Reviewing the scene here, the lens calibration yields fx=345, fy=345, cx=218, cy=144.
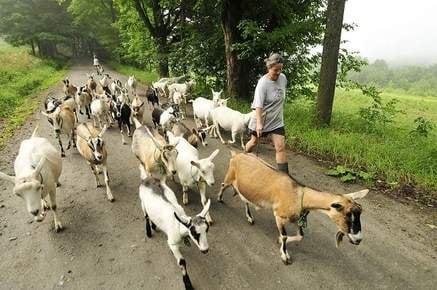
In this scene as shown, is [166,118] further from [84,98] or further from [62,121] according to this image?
[84,98]

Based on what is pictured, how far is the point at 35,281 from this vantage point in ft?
15.9

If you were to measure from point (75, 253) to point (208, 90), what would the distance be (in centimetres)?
1242

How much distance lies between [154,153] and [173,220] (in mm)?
2465

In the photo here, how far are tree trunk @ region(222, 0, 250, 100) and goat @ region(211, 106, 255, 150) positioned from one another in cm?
324

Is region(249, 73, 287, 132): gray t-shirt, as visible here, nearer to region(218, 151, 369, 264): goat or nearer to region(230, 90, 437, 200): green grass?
region(218, 151, 369, 264): goat

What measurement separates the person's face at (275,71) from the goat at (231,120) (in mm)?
3435

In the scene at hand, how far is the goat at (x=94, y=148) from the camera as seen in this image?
6973 mm

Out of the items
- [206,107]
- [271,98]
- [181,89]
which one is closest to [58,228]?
[271,98]

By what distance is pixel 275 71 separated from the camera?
6047mm

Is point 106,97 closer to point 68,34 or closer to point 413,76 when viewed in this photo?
point 68,34

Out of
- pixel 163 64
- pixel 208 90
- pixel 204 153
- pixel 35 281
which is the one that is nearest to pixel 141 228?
pixel 35 281

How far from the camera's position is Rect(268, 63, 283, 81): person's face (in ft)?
19.6

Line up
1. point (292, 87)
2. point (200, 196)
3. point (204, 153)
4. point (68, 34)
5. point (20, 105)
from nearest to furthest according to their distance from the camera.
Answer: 1. point (200, 196)
2. point (204, 153)
3. point (292, 87)
4. point (20, 105)
5. point (68, 34)

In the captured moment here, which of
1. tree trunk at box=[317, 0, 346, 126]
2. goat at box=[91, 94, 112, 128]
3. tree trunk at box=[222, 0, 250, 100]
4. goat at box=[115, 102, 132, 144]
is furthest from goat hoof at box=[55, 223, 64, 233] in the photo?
tree trunk at box=[222, 0, 250, 100]
